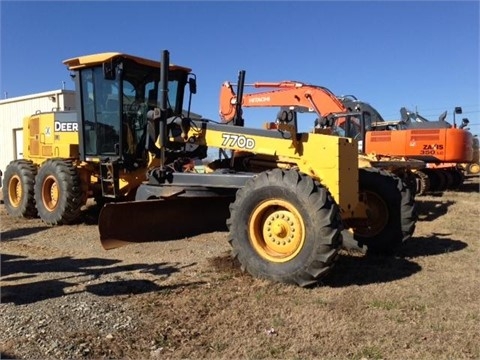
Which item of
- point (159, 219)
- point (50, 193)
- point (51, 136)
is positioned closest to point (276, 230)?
point (159, 219)

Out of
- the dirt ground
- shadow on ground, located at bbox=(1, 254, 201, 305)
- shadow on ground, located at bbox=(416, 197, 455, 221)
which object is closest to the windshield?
the dirt ground

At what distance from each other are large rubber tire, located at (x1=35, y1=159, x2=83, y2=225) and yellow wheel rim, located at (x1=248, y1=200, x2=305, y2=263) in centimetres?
453

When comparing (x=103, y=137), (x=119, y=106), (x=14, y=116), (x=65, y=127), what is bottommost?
(x=103, y=137)

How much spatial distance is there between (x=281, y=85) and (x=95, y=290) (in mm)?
10389

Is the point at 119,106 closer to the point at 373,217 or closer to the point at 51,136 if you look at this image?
the point at 51,136

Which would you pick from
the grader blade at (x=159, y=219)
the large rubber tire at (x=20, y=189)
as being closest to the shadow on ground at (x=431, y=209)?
the grader blade at (x=159, y=219)

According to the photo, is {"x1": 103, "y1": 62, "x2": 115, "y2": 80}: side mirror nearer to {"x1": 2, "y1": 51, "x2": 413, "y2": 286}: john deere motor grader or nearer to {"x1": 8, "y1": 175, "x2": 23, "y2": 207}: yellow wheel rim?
{"x1": 2, "y1": 51, "x2": 413, "y2": 286}: john deere motor grader

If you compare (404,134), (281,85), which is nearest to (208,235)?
(281,85)

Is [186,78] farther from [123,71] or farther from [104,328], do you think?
[104,328]

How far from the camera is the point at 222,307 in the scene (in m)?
4.53

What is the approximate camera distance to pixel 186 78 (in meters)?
9.34

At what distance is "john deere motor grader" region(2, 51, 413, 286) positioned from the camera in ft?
17.3

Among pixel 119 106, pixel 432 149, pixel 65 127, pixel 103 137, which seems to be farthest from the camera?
pixel 432 149

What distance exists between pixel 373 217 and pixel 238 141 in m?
2.01
